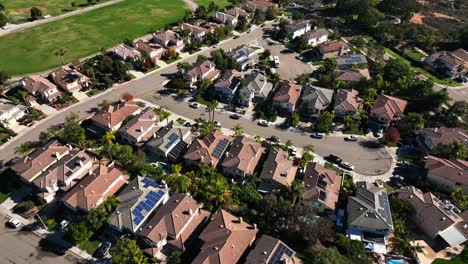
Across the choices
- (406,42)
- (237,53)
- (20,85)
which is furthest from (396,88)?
(20,85)

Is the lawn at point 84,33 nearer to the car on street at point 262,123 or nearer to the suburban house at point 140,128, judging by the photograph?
the suburban house at point 140,128

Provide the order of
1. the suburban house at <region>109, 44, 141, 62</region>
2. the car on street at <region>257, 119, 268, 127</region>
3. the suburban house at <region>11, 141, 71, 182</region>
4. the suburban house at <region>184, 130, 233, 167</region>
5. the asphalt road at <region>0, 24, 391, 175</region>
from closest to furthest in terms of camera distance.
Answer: the suburban house at <region>11, 141, 71, 182</region>
the suburban house at <region>184, 130, 233, 167</region>
the asphalt road at <region>0, 24, 391, 175</region>
the car on street at <region>257, 119, 268, 127</region>
the suburban house at <region>109, 44, 141, 62</region>

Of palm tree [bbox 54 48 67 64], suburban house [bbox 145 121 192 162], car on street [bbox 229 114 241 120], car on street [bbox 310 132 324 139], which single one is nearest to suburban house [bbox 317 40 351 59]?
car on street [bbox 310 132 324 139]

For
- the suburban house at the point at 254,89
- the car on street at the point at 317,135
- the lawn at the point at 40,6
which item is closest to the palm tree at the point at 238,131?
the suburban house at the point at 254,89

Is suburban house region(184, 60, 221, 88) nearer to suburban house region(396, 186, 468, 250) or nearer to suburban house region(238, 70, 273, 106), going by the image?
suburban house region(238, 70, 273, 106)

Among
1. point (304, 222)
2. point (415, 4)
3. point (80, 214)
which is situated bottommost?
point (80, 214)

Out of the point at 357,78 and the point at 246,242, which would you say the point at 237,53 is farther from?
the point at 246,242
